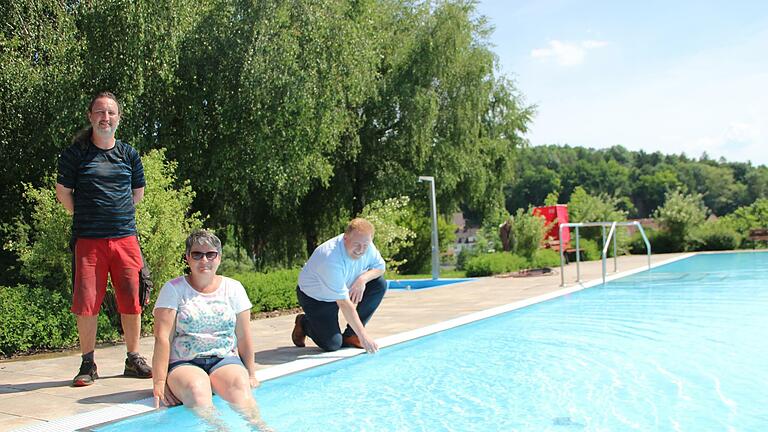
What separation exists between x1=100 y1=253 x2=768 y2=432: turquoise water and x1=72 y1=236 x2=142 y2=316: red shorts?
1199 mm

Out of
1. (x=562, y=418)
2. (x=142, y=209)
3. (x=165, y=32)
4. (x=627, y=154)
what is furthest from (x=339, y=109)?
(x=627, y=154)

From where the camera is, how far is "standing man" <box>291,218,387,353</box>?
541 centimetres

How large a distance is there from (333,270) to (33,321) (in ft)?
10.4

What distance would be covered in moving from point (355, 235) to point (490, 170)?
16.1m

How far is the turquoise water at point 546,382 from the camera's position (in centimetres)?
402

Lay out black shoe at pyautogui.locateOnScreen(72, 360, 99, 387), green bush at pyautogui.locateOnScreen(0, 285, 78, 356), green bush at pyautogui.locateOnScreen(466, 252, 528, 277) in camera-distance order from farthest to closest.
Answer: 1. green bush at pyautogui.locateOnScreen(466, 252, 528, 277)
2. green bush at pyautogui.locateOnScreen(0, 285, 78, 356)
3. black shoe at pyautogui.locateOnScreen(72, 360, 99, 387)

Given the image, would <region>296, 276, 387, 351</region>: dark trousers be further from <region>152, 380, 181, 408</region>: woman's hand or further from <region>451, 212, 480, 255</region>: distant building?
<region>451, 212, 480, 255</region>: distant building

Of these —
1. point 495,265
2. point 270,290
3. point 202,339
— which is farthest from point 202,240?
point 495,265

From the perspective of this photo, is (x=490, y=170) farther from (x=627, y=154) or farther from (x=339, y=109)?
(x=627, y=154)

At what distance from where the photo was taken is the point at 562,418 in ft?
13.3

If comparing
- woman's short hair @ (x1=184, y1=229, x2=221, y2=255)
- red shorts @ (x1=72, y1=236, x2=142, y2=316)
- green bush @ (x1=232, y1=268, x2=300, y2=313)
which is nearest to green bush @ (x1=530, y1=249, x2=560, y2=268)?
green bush @ (x1=232, y1=268, x2=300, y2=313)

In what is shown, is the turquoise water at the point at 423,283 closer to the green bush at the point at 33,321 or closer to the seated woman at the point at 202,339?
the green bush at the point at 33,321

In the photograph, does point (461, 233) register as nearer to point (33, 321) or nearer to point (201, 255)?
point (33, 321)

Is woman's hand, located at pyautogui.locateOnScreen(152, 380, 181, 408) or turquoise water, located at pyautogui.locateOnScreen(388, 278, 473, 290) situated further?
turquoise water, located at pyautogui.locateOnScreen(388, 278, 473, 290)
